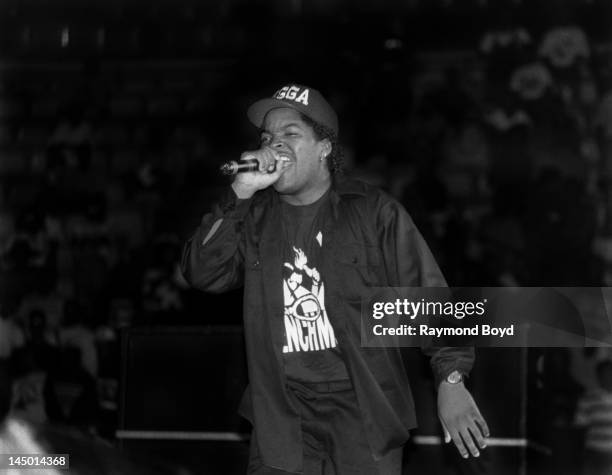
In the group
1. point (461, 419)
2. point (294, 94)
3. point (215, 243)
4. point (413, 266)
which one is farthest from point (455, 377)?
point (294, 94)

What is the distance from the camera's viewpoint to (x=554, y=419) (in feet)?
19.4

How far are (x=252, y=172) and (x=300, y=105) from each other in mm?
397

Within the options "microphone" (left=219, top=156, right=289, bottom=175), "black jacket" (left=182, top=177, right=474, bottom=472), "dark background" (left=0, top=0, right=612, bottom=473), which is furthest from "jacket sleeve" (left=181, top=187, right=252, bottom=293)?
"dark background" (left=0, top=0, right=612, bottom=473)

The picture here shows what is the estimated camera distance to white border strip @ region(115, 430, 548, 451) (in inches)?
205

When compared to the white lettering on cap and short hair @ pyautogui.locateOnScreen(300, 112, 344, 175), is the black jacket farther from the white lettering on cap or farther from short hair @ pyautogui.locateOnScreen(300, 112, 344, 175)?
the white lettering on cap

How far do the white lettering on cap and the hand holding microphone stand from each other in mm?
316

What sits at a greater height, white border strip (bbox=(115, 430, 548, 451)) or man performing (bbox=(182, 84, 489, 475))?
man performing (bbox=(182, 84, 489, 475))

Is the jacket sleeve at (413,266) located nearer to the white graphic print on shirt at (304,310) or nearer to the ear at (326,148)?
the white graphic print on shirt at (304,310)

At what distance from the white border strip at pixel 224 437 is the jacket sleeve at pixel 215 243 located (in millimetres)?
2041

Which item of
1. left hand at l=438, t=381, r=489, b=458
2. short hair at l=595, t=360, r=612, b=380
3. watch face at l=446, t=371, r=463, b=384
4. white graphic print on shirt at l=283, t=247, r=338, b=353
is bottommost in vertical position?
left hand at l=438, t=381, r=489, b=458

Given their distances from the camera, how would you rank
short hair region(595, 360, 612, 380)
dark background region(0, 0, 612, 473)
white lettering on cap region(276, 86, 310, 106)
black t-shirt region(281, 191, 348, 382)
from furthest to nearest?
1. dark background region(0, 0, 612, 473)
2. short hair region(595, 360, 612, 380)
3. white lettering on cap region(276, 86, 310, 106)
4. black t-shirt region(281, 191, 348, 382)

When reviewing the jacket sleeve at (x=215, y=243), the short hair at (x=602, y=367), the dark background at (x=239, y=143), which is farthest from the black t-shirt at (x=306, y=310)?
the short hair at (x=602, y=367)

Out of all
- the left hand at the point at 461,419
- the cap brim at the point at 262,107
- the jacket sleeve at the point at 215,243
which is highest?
the cap brim at the point at 262,107

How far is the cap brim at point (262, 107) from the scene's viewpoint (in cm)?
364
